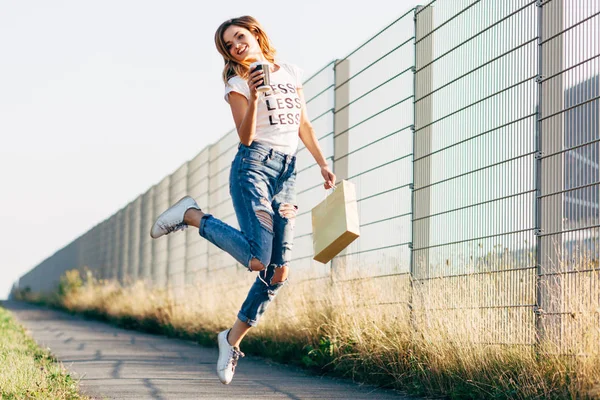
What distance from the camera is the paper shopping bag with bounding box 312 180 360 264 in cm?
518

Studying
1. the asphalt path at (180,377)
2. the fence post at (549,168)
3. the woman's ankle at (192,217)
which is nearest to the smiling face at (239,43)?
the woman's ankle at (192,217)

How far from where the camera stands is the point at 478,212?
6387mm

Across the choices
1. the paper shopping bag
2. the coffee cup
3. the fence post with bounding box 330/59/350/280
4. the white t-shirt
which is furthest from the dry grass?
the coffee cup

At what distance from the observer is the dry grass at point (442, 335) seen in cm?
485

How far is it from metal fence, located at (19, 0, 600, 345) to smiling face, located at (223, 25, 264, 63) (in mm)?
1843

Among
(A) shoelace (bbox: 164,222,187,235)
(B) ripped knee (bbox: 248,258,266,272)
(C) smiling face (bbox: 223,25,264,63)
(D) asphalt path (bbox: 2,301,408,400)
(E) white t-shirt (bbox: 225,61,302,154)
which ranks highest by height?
(C) smiling face (bbox: 223,25,264,63)

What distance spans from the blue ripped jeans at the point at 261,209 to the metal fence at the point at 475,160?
1.42m

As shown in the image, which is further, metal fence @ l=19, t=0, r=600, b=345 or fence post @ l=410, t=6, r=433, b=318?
fence post @ l=410, t=6, r=433, b=318

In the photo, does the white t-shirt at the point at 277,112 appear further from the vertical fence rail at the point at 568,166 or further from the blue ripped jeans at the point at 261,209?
the vertical fence rail at the point at 568,166

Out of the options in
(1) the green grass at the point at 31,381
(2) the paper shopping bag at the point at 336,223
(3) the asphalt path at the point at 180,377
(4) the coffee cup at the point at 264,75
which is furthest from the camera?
(3) the asphalt path at the point at 180,377

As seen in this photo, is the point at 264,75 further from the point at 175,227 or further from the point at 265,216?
the point at 175,227

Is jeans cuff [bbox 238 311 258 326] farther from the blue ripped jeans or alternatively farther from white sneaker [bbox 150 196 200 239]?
white sneaker [bbox 150 196 200 239]

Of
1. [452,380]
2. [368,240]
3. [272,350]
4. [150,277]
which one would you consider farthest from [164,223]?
[150,277]

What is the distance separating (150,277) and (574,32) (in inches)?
578
